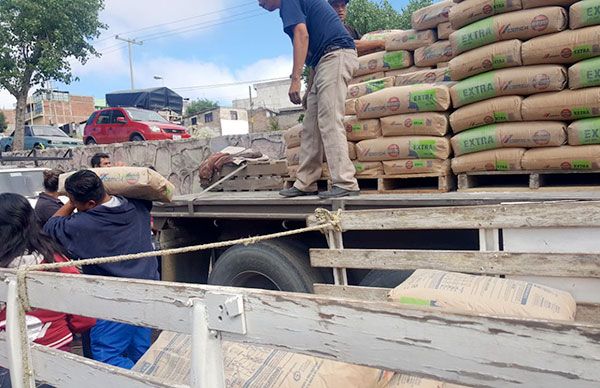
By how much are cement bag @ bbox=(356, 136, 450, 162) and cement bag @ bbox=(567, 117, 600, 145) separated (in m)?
0.72

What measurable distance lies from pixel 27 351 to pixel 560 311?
201 centimetres

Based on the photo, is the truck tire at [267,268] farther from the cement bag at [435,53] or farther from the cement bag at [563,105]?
the cement bag at [435,53]

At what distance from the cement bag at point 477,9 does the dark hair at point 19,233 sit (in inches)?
116

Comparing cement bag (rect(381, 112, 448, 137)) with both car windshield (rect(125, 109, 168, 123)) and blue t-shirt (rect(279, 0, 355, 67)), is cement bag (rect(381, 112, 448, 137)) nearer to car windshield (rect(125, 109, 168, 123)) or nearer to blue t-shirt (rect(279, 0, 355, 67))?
blue t-shirt (rect(279, 0, 355, 67))

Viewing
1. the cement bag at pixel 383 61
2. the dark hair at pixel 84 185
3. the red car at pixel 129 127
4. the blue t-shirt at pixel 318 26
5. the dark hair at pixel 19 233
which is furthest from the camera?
the red car at pixel 129 127

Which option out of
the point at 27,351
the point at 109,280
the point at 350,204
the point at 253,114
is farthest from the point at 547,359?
the point at 253,114

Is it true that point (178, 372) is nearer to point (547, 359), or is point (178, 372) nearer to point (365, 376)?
point (365, 376)

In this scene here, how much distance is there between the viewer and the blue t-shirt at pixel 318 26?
143 inches

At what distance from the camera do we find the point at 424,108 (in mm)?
3291

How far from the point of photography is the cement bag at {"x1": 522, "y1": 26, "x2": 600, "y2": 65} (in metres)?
2.73

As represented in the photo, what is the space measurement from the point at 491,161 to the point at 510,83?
1.63 feet

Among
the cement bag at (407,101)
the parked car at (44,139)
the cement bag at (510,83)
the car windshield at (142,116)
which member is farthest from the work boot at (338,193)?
the parked car at (44,139)

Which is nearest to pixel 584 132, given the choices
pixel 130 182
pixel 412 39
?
pixel 412 39

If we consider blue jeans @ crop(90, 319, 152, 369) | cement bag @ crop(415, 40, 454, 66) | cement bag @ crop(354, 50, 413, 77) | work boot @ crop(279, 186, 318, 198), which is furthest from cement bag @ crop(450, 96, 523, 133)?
blue jeans @ crop(90, 319, 152, 369)
